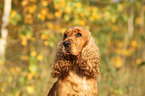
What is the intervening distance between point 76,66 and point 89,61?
18 cm

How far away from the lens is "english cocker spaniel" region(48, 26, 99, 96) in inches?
94.9

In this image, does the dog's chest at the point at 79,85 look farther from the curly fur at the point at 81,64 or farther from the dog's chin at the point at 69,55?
the dog's chin at the point at 69,55

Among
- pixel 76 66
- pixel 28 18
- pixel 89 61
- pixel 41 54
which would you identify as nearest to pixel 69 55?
pixel 76 66

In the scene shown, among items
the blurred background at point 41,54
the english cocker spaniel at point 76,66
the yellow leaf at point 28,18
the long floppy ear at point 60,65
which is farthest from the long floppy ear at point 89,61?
the yellow leaf at point 28,18

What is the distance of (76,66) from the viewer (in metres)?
2.52

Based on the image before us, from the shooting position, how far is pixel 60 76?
2.51 m

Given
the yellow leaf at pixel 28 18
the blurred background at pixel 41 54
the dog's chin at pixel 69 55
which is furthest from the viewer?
the yellow leaf at pixel 28 18

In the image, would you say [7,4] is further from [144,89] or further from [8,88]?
[144,89]

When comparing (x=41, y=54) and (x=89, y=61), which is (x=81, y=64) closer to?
(x=89, y=61)

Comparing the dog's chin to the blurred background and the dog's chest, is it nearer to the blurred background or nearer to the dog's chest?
the dog's chest

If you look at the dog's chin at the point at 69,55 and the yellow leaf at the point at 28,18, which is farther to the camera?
the yellow leaf at the point at 28,18

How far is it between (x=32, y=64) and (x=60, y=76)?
6.42ft

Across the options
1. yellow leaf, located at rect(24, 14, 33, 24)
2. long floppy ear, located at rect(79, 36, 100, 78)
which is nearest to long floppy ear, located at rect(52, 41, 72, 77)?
long floppy ear, located at rect(79, 36, 100, 78)

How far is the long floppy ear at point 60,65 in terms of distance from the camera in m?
2.48
